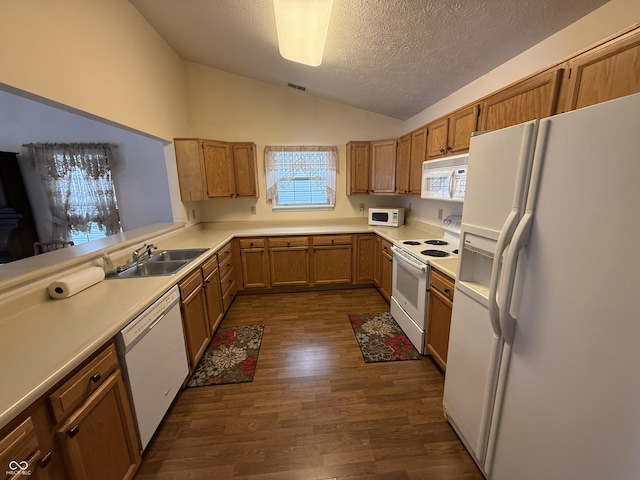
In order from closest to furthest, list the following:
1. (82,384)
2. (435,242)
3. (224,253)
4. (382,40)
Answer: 1. (82,384)
2. (382,40)
3. (435,242)
4. (224,253)

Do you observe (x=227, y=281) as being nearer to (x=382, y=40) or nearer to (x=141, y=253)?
(x=141, y=253)

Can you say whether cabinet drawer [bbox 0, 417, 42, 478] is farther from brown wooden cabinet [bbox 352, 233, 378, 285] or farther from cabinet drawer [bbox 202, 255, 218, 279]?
brown wooden cabinet [bbox 352, 233, 378, 285]

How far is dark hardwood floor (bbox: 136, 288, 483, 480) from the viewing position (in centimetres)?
139

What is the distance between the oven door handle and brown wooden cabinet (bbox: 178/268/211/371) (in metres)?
1.90

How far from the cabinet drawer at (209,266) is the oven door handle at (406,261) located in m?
1.91

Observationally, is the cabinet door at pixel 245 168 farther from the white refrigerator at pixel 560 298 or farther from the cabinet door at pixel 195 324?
the white refrigerator at pixel 560 298

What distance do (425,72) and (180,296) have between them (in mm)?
2854

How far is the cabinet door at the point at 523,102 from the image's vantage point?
4.25 ft

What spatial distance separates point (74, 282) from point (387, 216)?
133 inches

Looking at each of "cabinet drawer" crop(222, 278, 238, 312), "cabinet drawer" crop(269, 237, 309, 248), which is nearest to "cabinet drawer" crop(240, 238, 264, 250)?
"cabinet drawer" crop(269, 237, 309, 248)

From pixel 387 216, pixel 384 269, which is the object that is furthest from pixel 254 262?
pixel 387 216

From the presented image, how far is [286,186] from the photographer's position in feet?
12.8

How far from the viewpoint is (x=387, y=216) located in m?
3.71

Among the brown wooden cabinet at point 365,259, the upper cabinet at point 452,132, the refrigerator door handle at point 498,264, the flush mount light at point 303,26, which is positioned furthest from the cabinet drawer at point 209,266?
the upper cabinet at point 452,132
